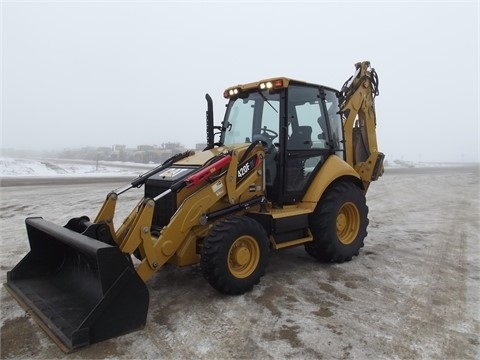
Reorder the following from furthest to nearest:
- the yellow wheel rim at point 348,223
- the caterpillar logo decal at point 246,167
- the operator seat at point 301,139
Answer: the yellow wheel rim at point 348,223
the operator seat at point 301,139
the caterpillar logo decal at point 246,167

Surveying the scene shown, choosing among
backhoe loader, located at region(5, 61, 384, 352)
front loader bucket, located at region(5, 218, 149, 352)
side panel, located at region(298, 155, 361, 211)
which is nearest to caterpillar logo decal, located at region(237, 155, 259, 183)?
backhoe loader, located at region(5, 61, 384, 352)

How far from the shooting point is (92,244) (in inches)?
139

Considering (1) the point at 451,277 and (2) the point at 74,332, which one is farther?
(1) the point at 451,277

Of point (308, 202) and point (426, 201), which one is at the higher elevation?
point (308, 202)

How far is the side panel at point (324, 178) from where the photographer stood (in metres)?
5.35

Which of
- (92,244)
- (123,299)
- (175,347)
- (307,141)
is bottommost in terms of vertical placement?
(175,347)

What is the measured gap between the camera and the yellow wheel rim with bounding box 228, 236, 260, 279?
14.3 ft

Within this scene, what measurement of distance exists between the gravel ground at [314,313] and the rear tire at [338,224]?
19cm

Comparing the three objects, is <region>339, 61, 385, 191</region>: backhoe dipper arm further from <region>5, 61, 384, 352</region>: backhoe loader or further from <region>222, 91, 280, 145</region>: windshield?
<region>222, 91, 280, 145</region>: windshield

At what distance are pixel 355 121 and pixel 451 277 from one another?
282 centimetres

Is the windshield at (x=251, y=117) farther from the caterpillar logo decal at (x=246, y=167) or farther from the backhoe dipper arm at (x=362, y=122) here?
the backhoe dipper arm at (x=362, y=122)

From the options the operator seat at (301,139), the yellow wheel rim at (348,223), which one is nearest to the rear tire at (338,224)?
the yellow wheel rim at (348,223)

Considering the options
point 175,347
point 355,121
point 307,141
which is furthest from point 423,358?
point 355,121

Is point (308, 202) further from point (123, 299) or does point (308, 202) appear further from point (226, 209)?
point (123, 299)
